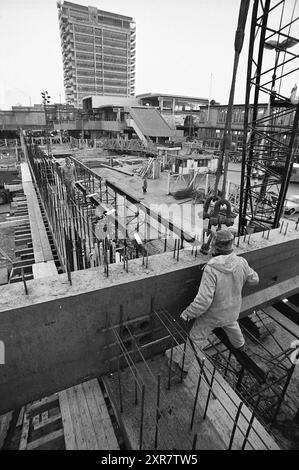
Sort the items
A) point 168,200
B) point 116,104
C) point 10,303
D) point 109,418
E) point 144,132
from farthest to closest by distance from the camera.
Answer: point 116,104
point 144,132
point 168,200
point 109,418
point 10,303

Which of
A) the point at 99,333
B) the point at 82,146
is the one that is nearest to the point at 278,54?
the point at 99,333

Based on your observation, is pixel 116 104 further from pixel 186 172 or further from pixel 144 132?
pixel 186 172

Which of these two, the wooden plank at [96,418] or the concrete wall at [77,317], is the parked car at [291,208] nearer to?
the concrete wall at [77,317]

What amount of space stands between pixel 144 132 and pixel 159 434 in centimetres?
4047

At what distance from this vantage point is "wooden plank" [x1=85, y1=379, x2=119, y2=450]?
2.67 meters

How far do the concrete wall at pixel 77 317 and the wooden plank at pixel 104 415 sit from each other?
183 mm

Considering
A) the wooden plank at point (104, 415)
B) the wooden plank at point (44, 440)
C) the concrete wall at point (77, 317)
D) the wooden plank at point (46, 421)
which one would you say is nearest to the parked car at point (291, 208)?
the concrete wall at point (77, 317)

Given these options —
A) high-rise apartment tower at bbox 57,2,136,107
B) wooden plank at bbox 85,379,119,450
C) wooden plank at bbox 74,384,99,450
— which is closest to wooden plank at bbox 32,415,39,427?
wooden plank at bbox 74,384,99,450

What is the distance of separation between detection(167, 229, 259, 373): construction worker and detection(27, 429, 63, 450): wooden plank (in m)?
1.54

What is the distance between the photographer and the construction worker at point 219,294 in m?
3.06

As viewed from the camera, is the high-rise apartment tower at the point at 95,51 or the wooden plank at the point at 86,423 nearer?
the wooden plank at the point at 86,423

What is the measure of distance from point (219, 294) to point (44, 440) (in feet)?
8.13

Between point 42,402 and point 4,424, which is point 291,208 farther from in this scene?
point 4,424

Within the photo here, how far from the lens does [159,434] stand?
9.00 ft
